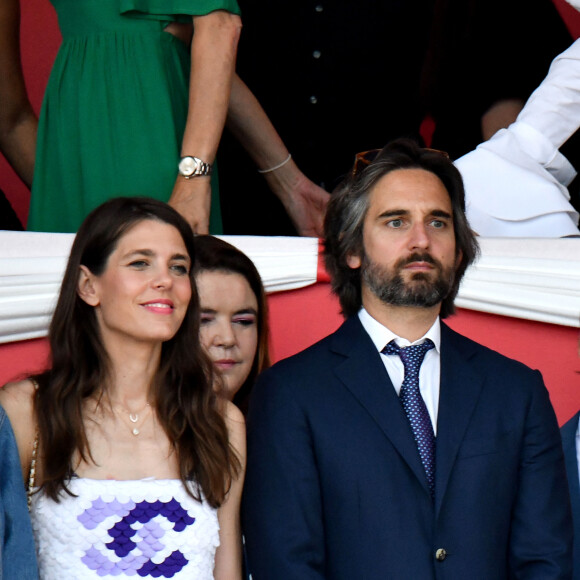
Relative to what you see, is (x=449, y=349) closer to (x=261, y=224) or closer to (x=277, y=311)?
(x=277, y=311)

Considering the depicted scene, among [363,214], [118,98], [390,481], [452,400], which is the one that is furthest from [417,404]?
[118,98]

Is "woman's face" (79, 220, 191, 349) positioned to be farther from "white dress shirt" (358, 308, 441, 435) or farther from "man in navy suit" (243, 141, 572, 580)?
"white dress shirt" (358, 308, 441, 435)

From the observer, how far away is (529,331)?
10.5ft

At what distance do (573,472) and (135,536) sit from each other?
1024 mm

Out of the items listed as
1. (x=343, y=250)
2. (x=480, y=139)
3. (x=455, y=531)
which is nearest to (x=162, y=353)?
(x=343, y=250)

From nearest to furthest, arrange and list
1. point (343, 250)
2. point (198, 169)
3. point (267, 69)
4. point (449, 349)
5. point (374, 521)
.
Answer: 1. point (374, 521)
2. point (449, 349)
3. point (343, 250)
4. point (198, 169)
5. point (267, 69)

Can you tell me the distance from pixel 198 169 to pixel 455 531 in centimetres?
108

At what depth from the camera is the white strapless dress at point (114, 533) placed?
2.29 metres

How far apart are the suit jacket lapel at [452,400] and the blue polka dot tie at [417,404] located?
0.03m

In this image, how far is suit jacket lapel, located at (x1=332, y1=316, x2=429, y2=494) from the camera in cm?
232

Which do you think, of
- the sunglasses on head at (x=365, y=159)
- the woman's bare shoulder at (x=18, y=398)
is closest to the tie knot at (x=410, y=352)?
the sunglasses on head at (x=365, y=159)

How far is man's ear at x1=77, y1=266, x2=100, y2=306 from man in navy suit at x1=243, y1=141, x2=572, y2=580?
14.4 inches

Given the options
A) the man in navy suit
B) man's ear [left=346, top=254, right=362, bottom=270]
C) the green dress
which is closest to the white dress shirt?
the man in navy suit

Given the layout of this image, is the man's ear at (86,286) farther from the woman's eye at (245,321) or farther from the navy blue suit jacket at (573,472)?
the navy blue suit jacket at (573,472)
